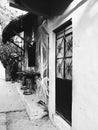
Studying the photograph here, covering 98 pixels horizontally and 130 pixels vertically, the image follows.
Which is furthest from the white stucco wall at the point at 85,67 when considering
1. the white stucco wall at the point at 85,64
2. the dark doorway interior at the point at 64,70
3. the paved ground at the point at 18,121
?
the paved ground at the point at 18,121

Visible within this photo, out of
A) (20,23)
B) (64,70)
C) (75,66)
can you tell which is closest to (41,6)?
(64,70)

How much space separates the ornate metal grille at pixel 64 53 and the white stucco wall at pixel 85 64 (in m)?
0.49

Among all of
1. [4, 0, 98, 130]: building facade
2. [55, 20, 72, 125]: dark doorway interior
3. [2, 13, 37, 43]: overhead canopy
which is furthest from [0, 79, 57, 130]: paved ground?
[2, 13, 37, 43]: overhead canopy

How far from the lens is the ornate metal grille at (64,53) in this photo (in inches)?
134

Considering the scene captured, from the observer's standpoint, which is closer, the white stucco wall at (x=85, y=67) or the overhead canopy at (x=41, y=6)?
the white stucco wall at (x=85, y=67)

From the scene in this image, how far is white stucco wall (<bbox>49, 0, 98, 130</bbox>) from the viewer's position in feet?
7.40

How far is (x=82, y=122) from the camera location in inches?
104

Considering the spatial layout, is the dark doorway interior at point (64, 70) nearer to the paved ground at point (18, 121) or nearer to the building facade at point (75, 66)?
the building facade at point (75, 66)

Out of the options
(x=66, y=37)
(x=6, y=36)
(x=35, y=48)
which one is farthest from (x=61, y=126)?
(x=6, y=36)

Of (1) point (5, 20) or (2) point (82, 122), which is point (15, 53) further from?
(2) point (82, 122)

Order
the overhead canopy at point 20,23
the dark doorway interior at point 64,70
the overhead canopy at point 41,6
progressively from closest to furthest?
the dark doorway interior at point 64,70, the overhead canopy at point 41,6, the overhead canopy at point 20,23

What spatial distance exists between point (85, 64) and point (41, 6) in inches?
98.7

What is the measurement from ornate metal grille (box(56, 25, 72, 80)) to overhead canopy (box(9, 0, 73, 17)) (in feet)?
1.85

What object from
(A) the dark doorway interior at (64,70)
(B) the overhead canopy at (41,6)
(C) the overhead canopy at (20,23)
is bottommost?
(A) the dark doorway interior at (64,70)
